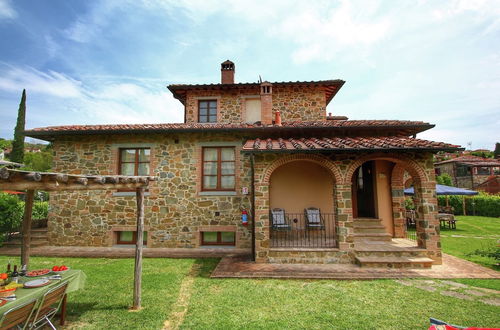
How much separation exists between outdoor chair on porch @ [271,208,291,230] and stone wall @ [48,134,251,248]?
1.06m

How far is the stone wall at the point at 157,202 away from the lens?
8.66 m

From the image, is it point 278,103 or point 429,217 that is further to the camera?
point 278,103

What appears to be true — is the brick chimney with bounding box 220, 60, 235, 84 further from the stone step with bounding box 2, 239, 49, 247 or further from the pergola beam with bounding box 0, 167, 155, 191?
the stone step with bounding box 2, 239, 49, 247

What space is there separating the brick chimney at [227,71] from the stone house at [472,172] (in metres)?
33.1

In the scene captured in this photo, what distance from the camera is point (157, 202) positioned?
8812 mm

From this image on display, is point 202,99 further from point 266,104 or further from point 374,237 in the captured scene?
point 374,237

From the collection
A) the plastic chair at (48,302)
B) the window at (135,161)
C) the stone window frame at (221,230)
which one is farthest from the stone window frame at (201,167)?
the plastic chair at (48,302)

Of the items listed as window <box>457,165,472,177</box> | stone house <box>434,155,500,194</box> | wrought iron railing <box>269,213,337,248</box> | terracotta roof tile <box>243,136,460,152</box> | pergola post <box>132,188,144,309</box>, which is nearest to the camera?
pergola post <box>132,188,144,309</box>

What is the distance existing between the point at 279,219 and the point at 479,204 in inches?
796

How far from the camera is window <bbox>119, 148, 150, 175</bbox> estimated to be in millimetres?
9195

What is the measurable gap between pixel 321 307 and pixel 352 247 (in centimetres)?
302

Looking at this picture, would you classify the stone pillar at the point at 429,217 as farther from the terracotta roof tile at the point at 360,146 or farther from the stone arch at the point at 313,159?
the stone arch at the point at 313,159

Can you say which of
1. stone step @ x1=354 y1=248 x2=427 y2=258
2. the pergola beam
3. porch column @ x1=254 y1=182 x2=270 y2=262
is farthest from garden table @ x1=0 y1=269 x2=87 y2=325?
stone step @ x1=354 y1=248 x2=427 y2=258

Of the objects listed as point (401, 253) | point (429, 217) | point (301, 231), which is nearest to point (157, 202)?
point (301, 231)
